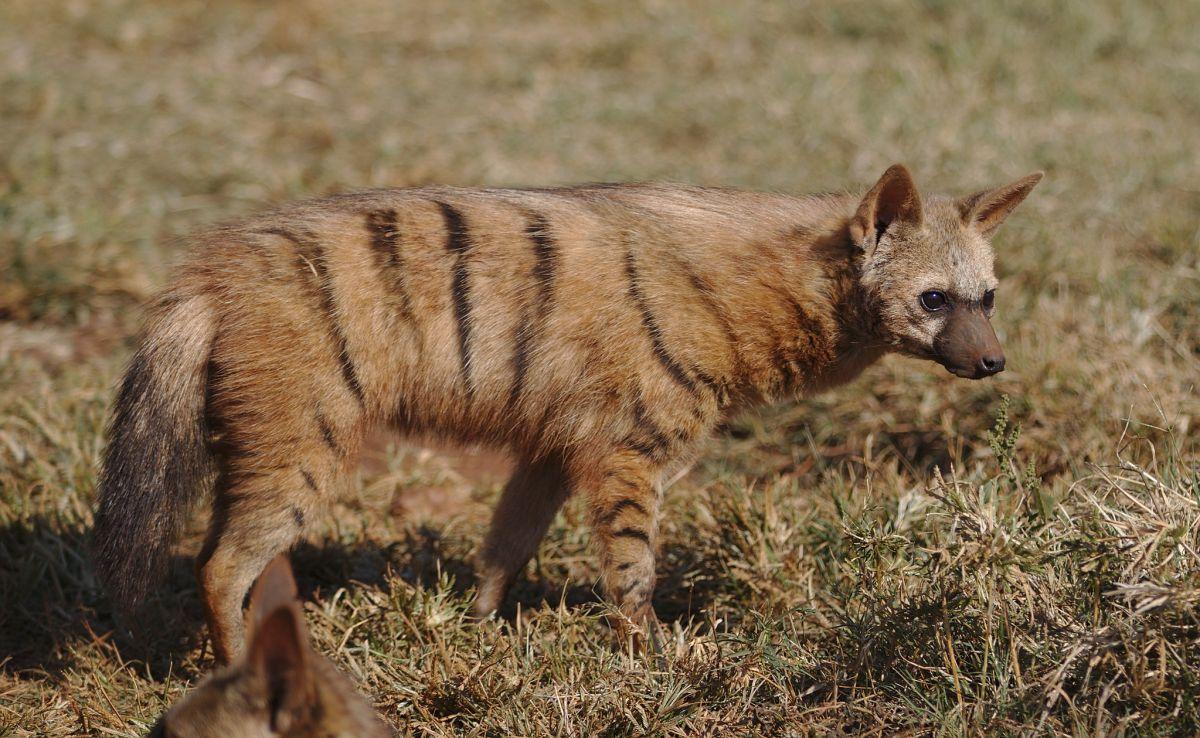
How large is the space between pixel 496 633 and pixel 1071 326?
3141mm

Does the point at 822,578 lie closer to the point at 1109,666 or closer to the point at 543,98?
the point at 1109,666

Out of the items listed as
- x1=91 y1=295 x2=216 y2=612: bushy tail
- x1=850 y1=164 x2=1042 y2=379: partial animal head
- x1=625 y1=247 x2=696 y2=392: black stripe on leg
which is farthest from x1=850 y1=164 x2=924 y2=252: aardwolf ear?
x1=91 y1=295 x2=216 y2=612: bushy tail

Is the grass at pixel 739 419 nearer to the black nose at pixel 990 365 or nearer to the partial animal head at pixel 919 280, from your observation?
the black nose at pixel 990 365

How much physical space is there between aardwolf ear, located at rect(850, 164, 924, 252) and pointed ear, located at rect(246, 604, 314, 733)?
2446 mm

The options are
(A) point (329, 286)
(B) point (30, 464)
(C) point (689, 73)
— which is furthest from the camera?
(C) point (689, 73)

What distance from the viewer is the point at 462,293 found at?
425 cm

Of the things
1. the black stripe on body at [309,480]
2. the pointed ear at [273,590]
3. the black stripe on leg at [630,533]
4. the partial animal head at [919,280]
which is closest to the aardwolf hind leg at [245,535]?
the black stripe on body at [309,480]

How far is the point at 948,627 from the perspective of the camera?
12.0 feet

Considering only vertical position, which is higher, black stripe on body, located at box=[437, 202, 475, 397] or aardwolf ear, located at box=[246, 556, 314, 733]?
black stripe on body, located at box=[437, 202, 475, 397]

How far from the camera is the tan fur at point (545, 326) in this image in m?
4.07

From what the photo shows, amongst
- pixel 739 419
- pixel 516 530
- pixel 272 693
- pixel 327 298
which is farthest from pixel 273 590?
pixel 739 419

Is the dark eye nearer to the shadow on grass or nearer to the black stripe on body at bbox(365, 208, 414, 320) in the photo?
the shadow on grass

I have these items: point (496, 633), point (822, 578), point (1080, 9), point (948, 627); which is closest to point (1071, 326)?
point (822, 578)

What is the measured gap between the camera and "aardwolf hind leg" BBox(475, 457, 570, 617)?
466 centimetres
